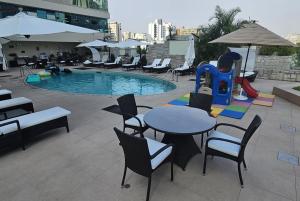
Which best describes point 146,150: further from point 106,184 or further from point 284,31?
point 284,31

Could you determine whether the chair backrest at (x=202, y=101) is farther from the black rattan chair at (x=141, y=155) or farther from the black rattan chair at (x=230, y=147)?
the black rattan chair at (x=141, y=155)

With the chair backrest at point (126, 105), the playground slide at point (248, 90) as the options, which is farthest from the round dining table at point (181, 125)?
the playground slide at point (248, 90)

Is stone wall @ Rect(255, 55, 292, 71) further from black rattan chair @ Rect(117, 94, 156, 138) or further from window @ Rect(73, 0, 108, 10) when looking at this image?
window @ Rect(73, 0, 108, 10)

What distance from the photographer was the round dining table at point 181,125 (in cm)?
277

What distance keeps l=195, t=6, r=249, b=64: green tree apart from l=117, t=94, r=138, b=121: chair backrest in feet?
33.7

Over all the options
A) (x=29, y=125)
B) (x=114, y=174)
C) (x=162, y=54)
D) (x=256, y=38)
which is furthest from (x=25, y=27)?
(x=162, y=54)

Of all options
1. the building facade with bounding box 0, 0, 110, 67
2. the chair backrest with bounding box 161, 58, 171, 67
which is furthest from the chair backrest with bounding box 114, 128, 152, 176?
the building facade with bounding box 0, 0, 110, 67

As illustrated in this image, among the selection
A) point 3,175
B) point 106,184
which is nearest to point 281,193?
point 106,184

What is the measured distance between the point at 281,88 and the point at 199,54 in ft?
22.5

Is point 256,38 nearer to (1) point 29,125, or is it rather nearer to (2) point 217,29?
(1) point 29,125

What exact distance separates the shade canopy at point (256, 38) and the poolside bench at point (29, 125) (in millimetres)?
5190

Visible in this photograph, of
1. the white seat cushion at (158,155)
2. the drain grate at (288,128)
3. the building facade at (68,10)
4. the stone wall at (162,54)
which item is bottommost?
the drain grate at (288,128)

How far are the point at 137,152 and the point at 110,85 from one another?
9300mm

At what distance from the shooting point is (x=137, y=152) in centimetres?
228
